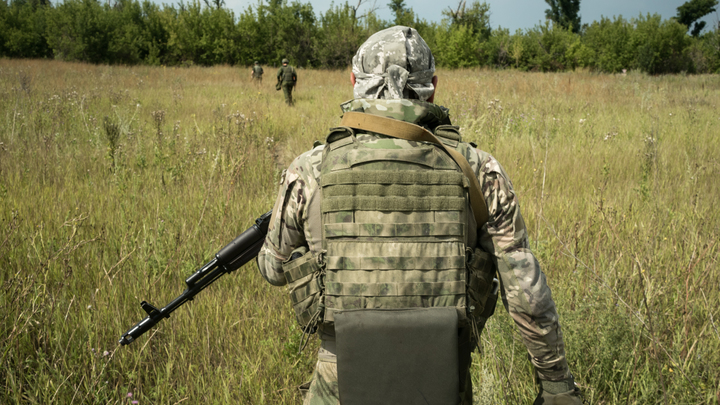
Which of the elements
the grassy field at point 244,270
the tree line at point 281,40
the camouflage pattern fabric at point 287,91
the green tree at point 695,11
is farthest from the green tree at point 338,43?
the green tree at point 695,11

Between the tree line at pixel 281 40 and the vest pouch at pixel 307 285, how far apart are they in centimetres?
2897

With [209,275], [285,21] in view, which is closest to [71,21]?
[285,21]

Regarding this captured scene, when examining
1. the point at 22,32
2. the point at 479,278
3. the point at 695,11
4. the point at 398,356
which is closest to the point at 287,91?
the point at 479,278

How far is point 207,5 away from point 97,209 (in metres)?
34.4

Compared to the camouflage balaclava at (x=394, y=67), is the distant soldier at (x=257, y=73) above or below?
above

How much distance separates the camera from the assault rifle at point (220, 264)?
1.71m

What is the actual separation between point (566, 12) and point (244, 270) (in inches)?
2279

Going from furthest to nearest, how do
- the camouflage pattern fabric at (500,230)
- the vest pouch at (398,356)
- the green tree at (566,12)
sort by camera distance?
the green tree at (566,12)
the camouflage pattern fabric at (500,230)
the vest pouch at (398,356)

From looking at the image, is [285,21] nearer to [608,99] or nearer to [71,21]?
[71,21]

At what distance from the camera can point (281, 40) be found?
104 ft

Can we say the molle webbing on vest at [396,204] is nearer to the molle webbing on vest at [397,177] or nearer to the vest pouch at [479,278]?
the molle webbing on vest at [397,177]

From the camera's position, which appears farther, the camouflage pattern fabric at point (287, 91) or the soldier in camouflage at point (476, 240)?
the camouflage pattern fabric at point (287, 91)

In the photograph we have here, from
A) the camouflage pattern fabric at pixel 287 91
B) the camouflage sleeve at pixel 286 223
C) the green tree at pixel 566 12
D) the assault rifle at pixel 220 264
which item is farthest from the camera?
the green tree at pixel 566 12

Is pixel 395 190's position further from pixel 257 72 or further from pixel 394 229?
pixel 257 72
